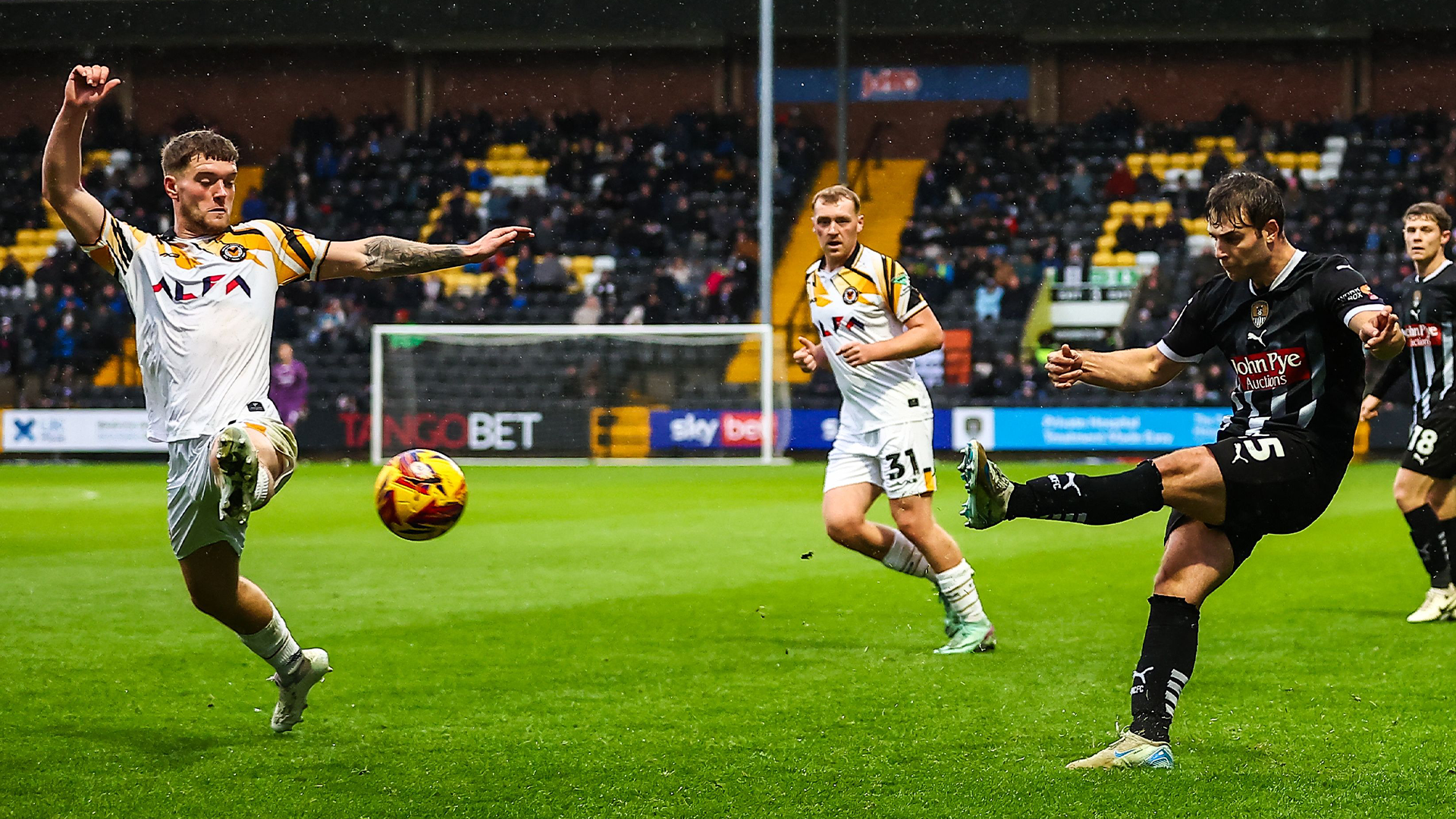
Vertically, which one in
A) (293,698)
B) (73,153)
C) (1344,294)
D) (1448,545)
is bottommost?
(293,698)

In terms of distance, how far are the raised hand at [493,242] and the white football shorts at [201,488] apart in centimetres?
91

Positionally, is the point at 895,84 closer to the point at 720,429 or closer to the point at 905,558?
the point at 720,429

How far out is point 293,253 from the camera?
5582 millimetres

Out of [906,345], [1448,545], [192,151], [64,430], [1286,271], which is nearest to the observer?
[1286,271]

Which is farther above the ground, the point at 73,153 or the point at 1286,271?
the point at 73,153

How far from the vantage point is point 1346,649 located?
724cm

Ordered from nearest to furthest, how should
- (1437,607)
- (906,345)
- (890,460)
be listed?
1. (906,345)
2. (890,460)
3. (1437,607)

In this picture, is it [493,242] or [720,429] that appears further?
[720,429]

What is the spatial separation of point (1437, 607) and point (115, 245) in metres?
6.85

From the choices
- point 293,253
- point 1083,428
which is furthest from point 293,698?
point 1083,428

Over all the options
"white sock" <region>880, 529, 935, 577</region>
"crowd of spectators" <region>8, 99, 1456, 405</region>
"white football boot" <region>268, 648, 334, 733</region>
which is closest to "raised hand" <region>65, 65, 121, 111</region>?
"white football boot" <region>268, 648, 334, 733</region>

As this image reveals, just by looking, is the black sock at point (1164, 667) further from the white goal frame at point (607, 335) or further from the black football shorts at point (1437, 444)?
the white goal frame at point (607, 335)

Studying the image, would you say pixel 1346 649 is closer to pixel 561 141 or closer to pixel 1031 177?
pixel 1031 177

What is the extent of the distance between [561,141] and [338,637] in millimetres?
25996
